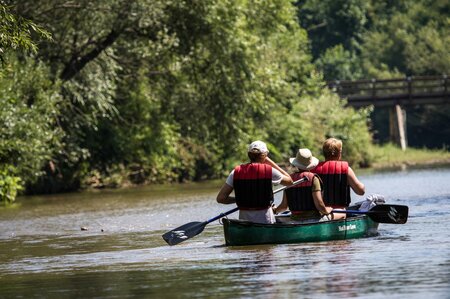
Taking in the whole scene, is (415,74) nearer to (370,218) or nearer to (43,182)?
(43,182)

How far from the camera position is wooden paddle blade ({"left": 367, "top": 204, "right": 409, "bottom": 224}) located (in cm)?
2086

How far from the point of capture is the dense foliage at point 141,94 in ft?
124

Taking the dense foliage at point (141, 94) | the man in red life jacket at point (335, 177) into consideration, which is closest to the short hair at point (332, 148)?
the man in red life jacket at point (335, 177)

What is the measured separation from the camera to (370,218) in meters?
20.8

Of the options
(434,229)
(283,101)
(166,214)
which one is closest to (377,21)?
(283,101)

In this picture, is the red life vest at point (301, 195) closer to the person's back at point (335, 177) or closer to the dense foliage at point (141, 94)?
the person's back at point (335, 177)

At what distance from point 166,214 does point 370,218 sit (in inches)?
373

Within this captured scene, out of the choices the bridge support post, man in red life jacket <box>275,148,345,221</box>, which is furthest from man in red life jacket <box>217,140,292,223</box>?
the bridge support post

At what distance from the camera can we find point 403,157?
6184 cm

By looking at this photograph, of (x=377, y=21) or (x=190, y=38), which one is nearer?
(x=190, y=38)

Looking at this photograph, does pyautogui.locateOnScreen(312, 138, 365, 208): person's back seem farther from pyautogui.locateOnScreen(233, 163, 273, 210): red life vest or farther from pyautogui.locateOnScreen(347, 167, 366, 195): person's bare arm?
pyautogui.locateOnScreen(233, 163, 273, 210): red life vest

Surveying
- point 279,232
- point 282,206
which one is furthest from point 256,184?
point 282,206

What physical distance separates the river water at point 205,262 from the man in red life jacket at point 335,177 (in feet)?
2.62

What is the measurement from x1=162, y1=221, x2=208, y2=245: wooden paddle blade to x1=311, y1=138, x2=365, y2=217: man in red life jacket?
1.92 metres
